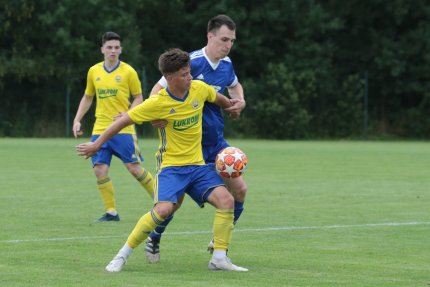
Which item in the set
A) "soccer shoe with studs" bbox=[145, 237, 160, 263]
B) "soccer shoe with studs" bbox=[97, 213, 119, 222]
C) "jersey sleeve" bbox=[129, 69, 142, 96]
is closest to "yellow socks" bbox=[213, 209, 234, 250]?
"soccer shoe with studs" bbox=[145, 237, 160, 263]

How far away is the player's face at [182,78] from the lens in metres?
8.19

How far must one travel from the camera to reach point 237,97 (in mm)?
9734

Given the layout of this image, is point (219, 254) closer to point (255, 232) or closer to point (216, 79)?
point (216, 79)

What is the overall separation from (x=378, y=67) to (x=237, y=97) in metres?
35.8

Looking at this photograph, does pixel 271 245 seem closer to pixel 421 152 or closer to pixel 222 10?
pixel 421 152

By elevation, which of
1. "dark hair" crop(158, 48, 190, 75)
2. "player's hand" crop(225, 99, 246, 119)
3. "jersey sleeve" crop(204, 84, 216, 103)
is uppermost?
"dark hair" crop(158, 48, 190, 75)

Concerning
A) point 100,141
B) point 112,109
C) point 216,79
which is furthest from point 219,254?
point 112,109

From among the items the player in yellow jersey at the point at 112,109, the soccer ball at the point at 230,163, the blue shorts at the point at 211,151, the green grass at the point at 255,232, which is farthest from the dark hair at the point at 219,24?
the player in yellow jersey at the point at 112,109

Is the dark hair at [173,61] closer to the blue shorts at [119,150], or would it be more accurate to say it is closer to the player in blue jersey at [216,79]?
the player in blue jersey at [216,79]

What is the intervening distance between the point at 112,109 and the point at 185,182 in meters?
4.71

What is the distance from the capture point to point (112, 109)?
42.6 feet

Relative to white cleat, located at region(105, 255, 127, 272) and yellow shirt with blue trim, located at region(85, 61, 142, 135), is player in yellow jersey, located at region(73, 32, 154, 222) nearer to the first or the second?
yellow shirt with blue trim, located at region(85, 61, 142, 135)

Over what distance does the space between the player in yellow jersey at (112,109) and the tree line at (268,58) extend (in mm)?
26757

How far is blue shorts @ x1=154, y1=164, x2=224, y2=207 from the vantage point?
27.4 ft
